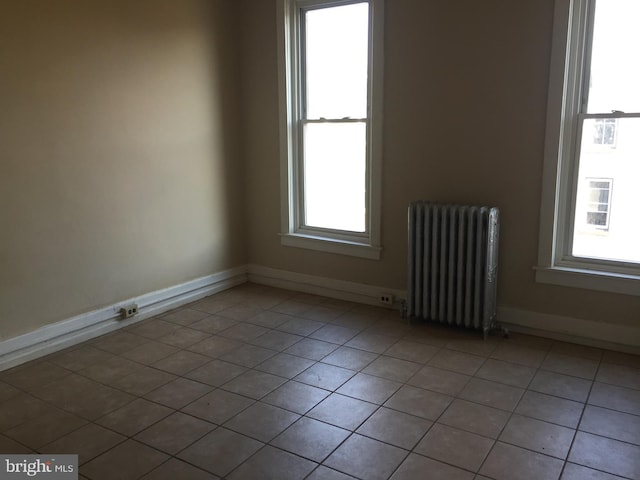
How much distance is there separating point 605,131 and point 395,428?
7.22 feet

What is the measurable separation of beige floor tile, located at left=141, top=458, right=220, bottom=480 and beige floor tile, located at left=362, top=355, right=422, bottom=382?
1195 mm

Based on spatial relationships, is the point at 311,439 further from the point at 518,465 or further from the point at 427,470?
the point at 518,465

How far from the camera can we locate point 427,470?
2279 mm

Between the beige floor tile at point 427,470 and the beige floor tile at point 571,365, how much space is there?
121cm

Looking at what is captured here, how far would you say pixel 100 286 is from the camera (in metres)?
3.75

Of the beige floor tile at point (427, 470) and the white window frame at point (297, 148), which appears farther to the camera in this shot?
the white window frame at point (297, 148)

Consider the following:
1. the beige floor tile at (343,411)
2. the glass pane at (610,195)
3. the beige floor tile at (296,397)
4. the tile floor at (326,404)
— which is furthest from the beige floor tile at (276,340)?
the glass pane at (610,195)

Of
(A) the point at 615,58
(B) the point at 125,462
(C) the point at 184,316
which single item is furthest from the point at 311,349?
(A) the point at 615,58

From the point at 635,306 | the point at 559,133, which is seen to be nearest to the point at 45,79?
the point at 559,133

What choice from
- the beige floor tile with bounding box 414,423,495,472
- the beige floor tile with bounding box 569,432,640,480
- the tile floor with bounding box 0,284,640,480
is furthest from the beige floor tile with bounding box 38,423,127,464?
the beige floor tile with bounding box 569,432,640,480

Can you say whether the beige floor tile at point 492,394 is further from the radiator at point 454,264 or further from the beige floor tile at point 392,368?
the radiator at point 454,264

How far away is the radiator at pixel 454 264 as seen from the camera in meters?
3.56

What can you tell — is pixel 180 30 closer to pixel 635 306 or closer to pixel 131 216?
pixel 131 216

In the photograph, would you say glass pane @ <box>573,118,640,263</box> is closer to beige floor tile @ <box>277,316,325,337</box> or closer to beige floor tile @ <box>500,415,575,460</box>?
beige floor tile @ <box>500,415,575,460</box>
